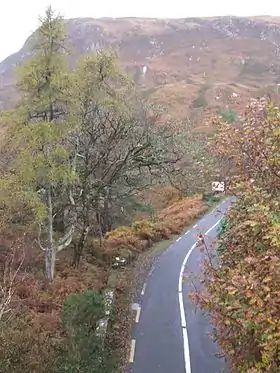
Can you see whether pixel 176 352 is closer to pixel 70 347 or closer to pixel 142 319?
pixel 142 319

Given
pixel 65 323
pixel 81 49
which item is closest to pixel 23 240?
pixel 65 323

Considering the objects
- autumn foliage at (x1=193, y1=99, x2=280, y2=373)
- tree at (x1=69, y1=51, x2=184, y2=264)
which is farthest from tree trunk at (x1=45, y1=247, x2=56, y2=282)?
autumn foliage at (x1=193, y1=99, x2=280, y2=373)

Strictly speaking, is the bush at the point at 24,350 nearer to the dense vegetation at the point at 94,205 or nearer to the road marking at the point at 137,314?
the dense vegetation at the point at 94,205

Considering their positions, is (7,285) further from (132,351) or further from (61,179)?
(132,351)

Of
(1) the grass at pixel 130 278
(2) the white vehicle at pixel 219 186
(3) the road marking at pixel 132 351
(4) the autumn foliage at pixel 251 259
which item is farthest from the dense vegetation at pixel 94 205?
(3) the road marking at pixel 132 351

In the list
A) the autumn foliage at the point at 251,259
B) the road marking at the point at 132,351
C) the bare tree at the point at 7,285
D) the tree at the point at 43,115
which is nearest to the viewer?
the autumn foliage at the point at 251,259

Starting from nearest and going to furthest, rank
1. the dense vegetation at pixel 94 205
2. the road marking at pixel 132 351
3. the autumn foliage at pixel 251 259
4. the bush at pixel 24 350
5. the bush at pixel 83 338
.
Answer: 1. the autumn foliage at pixel 251 259
2. the dense vegetation at pixel 94 205
3. the bush at pixel 24 350
4. the bush at pixel 83 338
5. the road marking at pixel 132 351

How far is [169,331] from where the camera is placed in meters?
16.7

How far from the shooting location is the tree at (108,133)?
17594mm

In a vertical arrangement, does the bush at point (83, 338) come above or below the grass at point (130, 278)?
above

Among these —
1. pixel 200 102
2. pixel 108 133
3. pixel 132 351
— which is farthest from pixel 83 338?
pixel 200 102

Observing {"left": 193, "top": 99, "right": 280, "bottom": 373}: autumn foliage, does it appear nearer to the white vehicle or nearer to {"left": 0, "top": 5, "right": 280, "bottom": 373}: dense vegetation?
{"left": 0, "top": 5, "right": 280, "bottom": 373}: dense vegetation

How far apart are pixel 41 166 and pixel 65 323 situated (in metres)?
5.68

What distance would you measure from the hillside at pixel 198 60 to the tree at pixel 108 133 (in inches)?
3125
